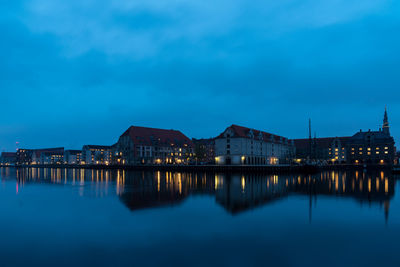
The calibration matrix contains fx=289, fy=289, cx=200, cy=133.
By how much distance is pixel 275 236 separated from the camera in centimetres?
1605

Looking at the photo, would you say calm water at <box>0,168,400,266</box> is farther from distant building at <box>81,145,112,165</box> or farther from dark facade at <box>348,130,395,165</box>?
distant building at <box>81,145,112,165</box>

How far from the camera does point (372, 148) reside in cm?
13888

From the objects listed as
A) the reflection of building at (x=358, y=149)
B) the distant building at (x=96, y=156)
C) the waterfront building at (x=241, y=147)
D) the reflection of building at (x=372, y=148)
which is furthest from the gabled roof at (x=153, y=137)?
the reflection of building at (x=372, y=148)

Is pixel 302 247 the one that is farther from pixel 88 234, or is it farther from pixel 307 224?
pixel 88 234

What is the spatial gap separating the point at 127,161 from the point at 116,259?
11786cm

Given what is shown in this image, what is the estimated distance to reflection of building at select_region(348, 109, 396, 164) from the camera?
13638 centimetres

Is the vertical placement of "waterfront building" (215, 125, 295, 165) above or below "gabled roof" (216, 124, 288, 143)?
below

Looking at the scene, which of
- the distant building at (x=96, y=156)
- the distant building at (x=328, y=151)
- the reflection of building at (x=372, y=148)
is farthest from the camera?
the distant building at (x=96, y=156)

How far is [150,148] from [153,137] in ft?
18.9

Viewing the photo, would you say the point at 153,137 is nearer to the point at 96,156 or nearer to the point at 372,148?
the point at 96,156

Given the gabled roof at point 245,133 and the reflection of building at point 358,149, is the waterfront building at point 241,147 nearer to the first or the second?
the gabled roof at point 245,133

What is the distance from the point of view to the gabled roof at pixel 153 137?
414 ft

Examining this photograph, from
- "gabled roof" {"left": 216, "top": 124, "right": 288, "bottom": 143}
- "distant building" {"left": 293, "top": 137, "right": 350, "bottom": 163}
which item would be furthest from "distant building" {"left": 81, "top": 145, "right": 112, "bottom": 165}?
"distant building" {"left": 293, "top": 137, "right": 350, "bottom": 163}

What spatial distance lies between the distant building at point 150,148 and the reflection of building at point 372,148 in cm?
8079
